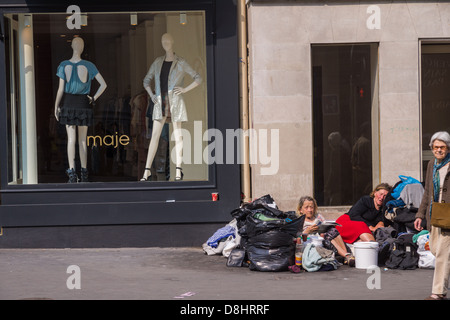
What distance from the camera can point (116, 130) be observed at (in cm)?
1210

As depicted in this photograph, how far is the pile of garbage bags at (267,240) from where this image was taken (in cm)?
985

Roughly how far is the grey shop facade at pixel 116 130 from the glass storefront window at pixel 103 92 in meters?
0.02

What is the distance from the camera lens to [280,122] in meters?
11.9

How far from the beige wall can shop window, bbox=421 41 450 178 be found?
1.30 ft

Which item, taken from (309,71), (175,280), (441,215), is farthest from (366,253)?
(309,71)

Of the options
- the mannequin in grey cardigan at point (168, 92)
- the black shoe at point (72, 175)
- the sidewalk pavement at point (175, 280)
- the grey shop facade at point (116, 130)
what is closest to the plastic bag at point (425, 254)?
the sidewalk pavement at point (175, 280)

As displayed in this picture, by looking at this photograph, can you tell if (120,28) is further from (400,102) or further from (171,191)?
(400,102)

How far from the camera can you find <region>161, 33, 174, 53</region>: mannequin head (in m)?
12.1

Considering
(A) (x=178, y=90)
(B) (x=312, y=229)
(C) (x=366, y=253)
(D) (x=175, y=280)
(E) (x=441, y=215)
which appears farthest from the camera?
(A) (x=178, y=90)

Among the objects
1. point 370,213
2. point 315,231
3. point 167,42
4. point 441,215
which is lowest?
point 315,231

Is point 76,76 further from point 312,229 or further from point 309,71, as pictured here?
point 312,229

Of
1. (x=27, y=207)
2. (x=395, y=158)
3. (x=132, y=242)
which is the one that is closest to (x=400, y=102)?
(x=395, y=158)

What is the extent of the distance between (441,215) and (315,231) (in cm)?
262
